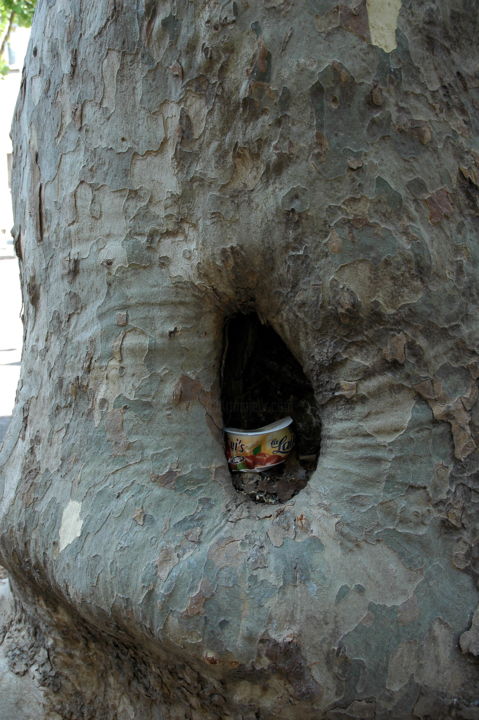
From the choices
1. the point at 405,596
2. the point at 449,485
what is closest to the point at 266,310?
the point at 449,485

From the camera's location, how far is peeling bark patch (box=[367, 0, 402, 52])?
140 centimetres

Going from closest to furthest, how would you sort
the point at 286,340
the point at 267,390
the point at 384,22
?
the point at 384,22 → the point at 286,340 → the point at 267,390

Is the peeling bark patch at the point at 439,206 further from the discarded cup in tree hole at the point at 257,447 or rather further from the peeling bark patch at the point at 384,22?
the discarded cup in tree hole at the point at 257,447

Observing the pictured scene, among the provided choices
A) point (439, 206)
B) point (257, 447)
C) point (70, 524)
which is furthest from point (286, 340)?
point (70, 524)

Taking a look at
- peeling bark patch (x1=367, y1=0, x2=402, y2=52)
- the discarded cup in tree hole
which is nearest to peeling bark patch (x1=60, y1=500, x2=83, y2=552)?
the discarded cup in tree hole

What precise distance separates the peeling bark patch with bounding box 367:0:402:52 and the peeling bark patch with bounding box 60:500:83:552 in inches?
49.9

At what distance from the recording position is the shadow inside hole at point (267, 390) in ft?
6.00

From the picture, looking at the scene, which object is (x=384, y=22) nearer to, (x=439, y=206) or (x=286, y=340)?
(x=439, y=206)

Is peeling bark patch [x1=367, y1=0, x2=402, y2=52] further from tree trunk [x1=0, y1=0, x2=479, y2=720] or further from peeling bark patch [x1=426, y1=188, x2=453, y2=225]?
peeling bark patch [x1=426, y1=188, x2=453, y2=225]

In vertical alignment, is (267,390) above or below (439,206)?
below

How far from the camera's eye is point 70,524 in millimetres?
1591

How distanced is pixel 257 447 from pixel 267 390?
26 cm

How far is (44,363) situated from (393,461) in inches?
38.3

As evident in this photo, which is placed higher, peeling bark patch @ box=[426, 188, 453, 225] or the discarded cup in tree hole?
peeling bark patch @ box=[426, 188, 453, 225]
